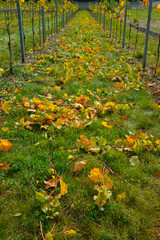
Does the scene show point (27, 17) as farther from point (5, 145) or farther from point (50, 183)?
point (50, 183)

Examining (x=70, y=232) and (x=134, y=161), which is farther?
(x=134, y=161)

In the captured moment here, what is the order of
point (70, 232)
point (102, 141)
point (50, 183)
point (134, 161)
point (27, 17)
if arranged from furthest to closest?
point (27, 17), point (102, 141), point (134, 161), point (50, 183), point (70, 232)

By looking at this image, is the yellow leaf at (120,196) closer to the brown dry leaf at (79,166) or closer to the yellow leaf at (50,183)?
the brown dry leaf at (79,166)

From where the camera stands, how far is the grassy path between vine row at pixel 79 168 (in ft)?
4.81

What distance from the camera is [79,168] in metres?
1.90

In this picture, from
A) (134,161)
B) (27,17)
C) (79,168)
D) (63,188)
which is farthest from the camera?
(27,17)

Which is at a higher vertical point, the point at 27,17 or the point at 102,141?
the point at 27,17

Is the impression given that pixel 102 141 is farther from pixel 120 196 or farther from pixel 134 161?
pixel 120 196

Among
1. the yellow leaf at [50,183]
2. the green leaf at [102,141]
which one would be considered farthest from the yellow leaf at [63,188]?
the green leaf at [102,141]

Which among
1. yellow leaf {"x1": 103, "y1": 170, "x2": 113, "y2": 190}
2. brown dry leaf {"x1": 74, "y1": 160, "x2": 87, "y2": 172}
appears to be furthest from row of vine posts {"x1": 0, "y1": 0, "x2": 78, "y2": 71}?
yellow leaf {"x1": 103, "y1": 170, "x2": 113, "y2": 190}

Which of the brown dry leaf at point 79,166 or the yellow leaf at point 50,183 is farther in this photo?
the brown dry leaf at point 79,166

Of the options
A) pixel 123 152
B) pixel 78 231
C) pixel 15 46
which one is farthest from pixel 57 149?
pixel 15 46

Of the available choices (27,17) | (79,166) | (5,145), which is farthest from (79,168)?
(27,17)

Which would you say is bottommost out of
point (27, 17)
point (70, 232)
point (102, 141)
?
point (70, 232)
